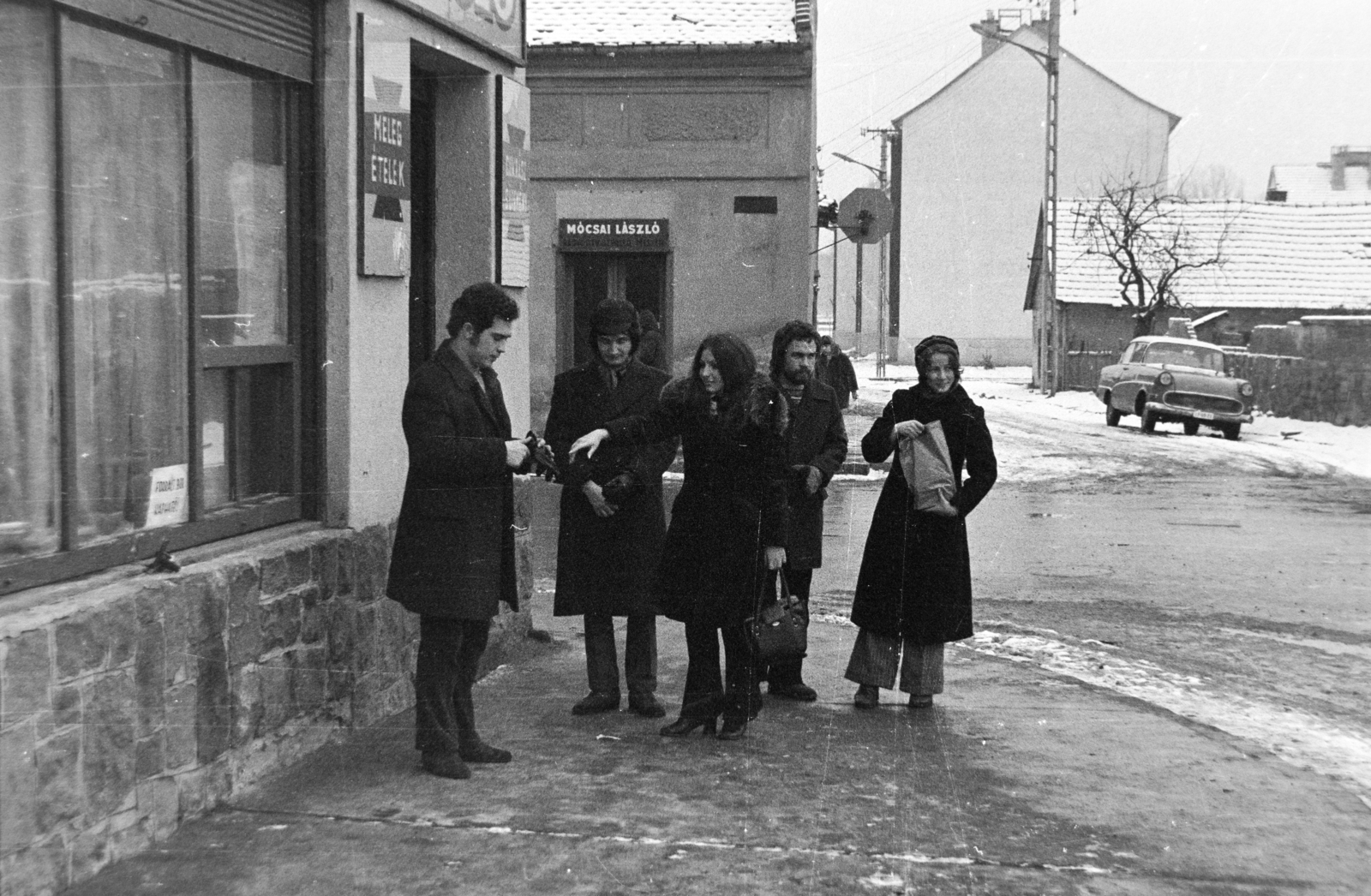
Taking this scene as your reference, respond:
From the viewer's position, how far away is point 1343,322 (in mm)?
29875

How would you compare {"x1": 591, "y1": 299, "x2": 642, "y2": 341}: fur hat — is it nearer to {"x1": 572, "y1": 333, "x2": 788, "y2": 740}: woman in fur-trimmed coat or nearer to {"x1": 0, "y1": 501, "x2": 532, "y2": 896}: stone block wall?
{"x1": 572, "y1": 333, "x2": 788, "y2": 740}: woman in fur-trimmed coat

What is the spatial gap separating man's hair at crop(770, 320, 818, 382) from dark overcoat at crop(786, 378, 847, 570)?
0.56 ft

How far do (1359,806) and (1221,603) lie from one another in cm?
510

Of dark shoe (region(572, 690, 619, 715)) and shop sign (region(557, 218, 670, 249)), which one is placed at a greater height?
shop sign (region(557, 218, 670, 249))

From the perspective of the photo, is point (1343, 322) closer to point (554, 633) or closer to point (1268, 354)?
point (1268, 354)

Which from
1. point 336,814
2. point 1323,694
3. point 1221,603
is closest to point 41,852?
point 336,814

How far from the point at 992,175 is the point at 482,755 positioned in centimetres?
5794

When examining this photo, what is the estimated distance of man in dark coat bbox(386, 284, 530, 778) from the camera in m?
5.74

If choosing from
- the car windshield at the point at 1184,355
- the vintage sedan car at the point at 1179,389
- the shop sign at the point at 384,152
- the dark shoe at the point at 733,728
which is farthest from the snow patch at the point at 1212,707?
the car windshield at the point at 1184,355

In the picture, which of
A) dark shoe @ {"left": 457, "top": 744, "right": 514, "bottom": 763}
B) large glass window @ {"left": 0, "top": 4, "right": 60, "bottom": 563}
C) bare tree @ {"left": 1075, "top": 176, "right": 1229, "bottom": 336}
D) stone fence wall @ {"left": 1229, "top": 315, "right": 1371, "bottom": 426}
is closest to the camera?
large glass window @ {"left": 0, "top": 4, "right": 60, "bottom": 563}

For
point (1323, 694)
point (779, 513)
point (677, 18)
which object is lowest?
point (1323, 694)

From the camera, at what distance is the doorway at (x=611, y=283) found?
77.4ft

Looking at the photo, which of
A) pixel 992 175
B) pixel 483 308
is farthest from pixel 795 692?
pixel 992 175

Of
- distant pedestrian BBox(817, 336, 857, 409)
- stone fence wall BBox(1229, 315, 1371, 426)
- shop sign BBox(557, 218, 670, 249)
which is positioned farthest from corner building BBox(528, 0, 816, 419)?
stone fence wall BBox(1229, 315, 1371, 426)
